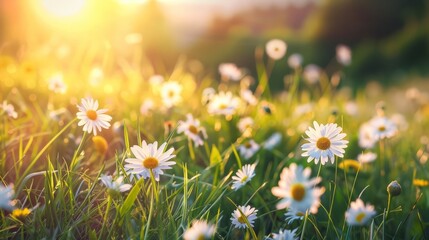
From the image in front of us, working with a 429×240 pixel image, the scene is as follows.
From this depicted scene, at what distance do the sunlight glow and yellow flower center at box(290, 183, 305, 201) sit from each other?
22.0 feet

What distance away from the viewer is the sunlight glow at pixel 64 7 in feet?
23.3

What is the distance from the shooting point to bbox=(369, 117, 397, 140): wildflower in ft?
5.98

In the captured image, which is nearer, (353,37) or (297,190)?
(297,190)

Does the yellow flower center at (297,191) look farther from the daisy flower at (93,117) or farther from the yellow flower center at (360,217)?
the daisy flower at (93,117)

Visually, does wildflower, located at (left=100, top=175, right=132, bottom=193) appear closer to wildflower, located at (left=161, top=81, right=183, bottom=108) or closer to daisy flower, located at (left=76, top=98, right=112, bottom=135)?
daisy flower, located at (left=76, top=98, right=112, bottom=135)

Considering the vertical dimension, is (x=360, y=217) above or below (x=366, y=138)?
below

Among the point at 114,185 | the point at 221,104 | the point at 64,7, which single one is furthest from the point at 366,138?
the point at 64,7

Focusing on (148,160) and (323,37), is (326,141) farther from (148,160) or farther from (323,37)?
(323,37)

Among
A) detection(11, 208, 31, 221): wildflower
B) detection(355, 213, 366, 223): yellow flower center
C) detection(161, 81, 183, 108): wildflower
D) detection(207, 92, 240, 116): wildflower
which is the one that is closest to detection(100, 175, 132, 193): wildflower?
detection(11, 208, 31, 221): wildflower

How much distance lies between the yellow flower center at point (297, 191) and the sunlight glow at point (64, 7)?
6.70m

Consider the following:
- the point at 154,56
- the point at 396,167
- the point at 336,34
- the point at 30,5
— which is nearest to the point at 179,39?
the point at 154,56

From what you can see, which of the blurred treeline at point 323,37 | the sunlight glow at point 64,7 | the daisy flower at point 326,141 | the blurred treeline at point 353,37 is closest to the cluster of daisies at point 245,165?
the daisy flower at point 326,141

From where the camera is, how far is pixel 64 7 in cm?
721

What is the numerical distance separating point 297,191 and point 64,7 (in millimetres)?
6900
